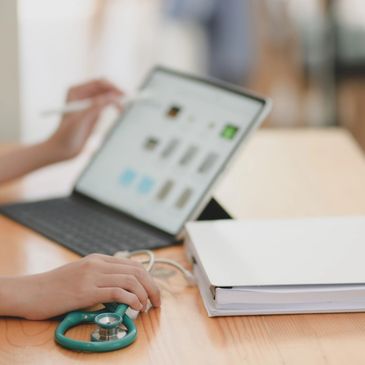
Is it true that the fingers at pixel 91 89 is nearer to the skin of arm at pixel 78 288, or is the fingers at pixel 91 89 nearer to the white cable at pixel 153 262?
the white cable at pixel 153 262

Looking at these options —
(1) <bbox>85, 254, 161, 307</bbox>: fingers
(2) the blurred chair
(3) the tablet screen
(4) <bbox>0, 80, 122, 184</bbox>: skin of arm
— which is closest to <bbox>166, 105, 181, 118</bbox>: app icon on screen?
(3) the tablet screen

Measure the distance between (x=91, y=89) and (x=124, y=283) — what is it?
25.6 inches

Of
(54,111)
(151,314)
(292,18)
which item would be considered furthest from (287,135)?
(292,18)

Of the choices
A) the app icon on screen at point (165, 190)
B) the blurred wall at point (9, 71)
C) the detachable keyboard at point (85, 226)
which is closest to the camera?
the detachable keyboard at point (85, 226)

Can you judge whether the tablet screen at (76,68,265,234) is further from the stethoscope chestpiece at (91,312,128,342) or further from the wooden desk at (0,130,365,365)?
the stethoscope chestpiece at (91,312,128,342)

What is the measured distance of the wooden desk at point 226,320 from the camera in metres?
0.99

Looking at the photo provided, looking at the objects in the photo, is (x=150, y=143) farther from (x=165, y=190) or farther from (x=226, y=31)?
(x=226, y=31)

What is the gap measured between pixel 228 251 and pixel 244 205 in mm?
376

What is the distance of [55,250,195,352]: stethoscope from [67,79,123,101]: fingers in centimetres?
62

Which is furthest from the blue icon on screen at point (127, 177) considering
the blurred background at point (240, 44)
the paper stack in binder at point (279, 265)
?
Result: the blurred background at point (240, 44)

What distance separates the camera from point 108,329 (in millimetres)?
1002

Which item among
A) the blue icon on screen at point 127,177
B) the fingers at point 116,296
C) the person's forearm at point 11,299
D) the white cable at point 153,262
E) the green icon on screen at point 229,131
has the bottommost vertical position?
the blue icon on screen at point 127,177

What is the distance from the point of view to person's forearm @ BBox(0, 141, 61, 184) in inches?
63.2

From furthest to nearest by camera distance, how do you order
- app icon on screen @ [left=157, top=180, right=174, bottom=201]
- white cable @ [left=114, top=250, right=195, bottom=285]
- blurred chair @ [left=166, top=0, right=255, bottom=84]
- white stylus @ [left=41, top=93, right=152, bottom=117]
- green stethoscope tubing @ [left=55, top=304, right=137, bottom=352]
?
blurred chair @ [left=166, top=0, right=255, bottom=84], white stylus @ [left=41, top=93, right=152, bottom=117], app icon on screen @ [left=157, top=180, right=174, bottom=201], white cable @ [left=114, top=250, right=195, bottom=285], green stethoscope tubing @ [left=55, top=304, right=137, bottom=352]
